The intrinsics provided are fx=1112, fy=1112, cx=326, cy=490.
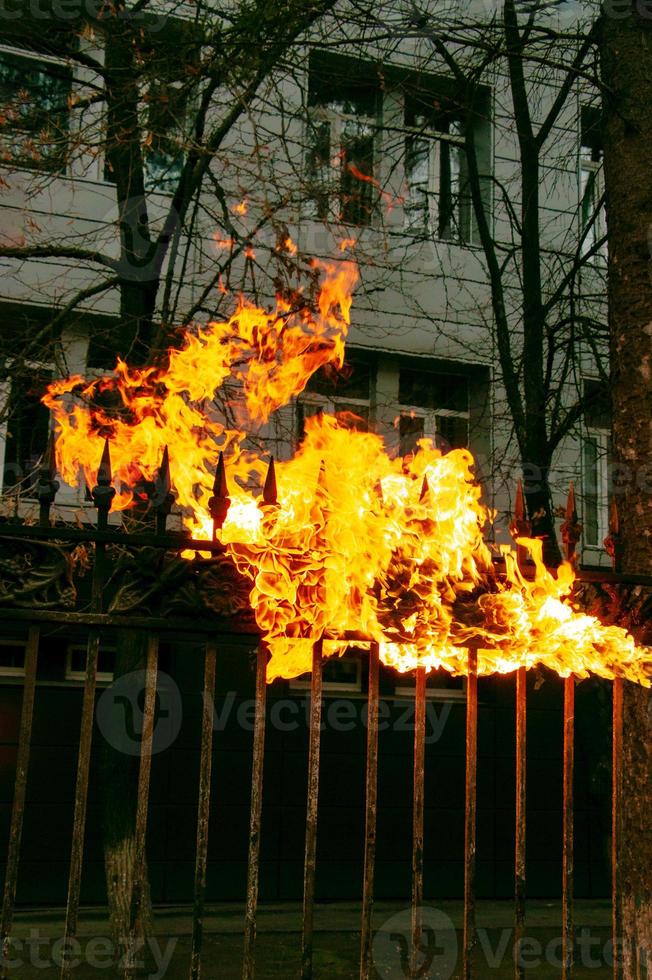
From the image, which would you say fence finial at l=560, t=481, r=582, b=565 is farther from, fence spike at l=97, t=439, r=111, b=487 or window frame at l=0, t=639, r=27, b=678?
window frame at l=0, t=639, r=27, b=678

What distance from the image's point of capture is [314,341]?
31.0 feet

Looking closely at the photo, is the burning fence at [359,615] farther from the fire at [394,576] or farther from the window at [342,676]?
the window at [342,676]

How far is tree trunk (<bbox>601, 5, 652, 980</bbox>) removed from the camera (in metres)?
4.80

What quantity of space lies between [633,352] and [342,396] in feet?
27.2

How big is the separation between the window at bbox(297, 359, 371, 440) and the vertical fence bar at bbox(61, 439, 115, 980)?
7798 millimetres

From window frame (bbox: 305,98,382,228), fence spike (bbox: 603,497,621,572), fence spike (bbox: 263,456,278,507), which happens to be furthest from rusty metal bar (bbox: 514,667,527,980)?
window frame (bbox: 305,98,382,228)

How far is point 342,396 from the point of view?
13555mm

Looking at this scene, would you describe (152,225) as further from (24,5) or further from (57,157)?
(57,157)

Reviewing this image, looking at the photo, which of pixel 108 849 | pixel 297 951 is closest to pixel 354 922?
pixel 297 951

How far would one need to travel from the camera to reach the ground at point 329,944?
8.47 meters

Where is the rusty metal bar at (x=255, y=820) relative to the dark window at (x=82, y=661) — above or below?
below

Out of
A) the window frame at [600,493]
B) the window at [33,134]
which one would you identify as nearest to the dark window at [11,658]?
the window at [33,134]

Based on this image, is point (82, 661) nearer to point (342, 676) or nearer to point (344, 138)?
point (342, 676)

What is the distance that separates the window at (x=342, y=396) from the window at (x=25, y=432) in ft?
9.03
